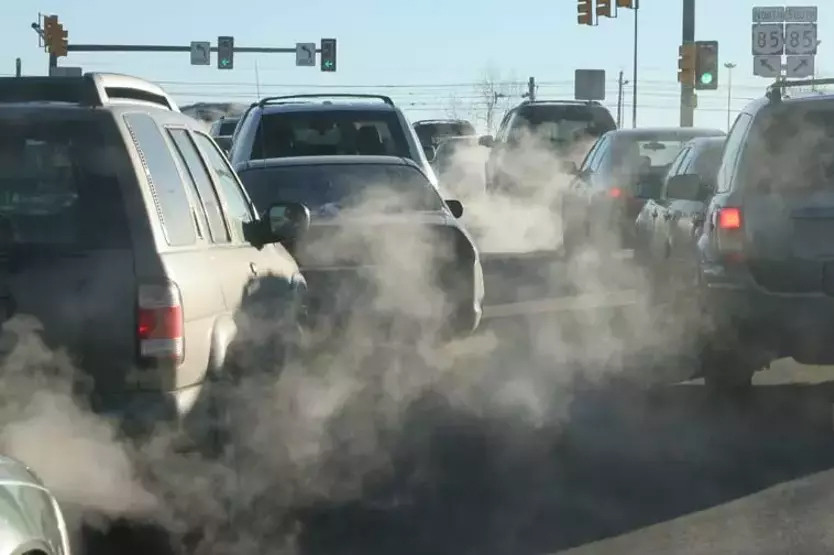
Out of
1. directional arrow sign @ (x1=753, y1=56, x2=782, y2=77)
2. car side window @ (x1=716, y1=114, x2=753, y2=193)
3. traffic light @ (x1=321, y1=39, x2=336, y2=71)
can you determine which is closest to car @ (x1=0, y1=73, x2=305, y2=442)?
car side window @ (x1=716, y1=114, x2=753, y2=193)

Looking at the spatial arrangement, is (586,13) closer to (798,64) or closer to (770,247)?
(798,64)

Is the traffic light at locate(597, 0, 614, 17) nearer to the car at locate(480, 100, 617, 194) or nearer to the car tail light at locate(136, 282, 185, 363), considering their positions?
the car at locate(480, 100, 617, 194)

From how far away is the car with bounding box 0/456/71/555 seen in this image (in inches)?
157

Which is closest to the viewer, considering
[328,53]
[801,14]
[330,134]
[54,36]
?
[330,134]

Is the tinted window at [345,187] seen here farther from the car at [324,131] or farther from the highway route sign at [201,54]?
the highway route sign at [201,54]

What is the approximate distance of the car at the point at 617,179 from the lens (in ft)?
61.9

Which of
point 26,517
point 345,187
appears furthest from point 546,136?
point 26,517

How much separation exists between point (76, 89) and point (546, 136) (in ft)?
75.1

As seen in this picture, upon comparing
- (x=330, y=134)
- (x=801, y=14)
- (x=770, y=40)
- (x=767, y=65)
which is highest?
(x=801, y=14)

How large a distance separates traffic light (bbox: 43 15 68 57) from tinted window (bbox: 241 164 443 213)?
32.3 metres

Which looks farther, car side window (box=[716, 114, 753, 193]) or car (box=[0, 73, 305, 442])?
car side window (box=[716, 114, 753, 193])

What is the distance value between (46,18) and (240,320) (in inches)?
1504

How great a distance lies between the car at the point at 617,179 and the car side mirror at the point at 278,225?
10.5m

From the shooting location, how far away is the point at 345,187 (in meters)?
11.6
